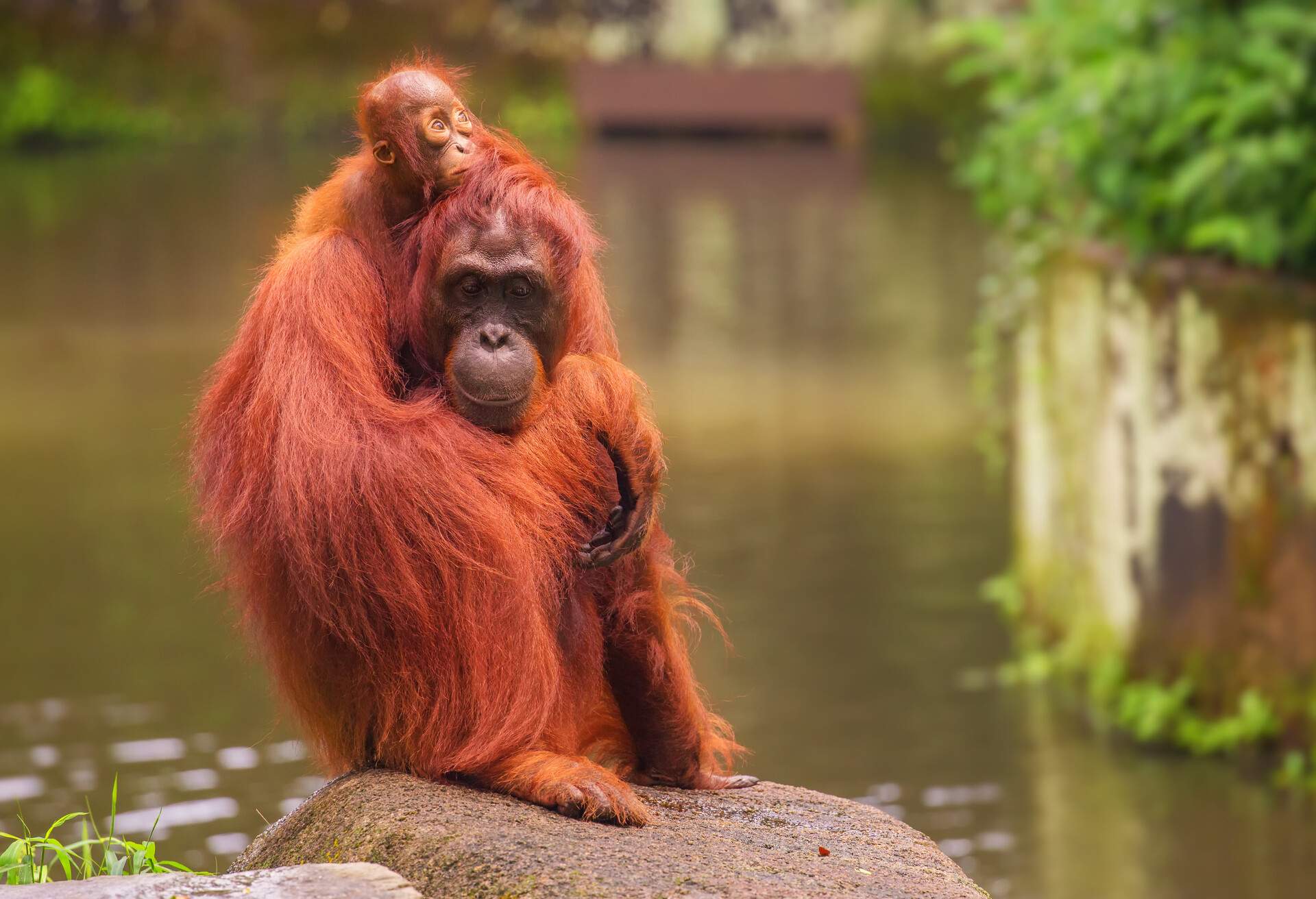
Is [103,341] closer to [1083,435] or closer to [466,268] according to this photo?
[1083,435]

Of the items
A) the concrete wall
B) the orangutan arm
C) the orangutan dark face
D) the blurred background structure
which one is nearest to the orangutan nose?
the orangutan dark face

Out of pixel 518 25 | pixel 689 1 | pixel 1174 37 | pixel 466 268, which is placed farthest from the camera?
pixel 518 25

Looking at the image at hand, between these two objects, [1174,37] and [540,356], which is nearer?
[540,356]

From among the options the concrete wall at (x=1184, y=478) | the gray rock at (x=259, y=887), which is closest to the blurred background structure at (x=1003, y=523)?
the concrete wall at (x=1184, y=478)

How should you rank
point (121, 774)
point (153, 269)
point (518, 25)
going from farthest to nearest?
point (518, 25), point (153, 269), point (121, 774)

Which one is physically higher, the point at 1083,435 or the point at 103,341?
the point at 103,341

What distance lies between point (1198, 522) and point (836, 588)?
175 centimetres

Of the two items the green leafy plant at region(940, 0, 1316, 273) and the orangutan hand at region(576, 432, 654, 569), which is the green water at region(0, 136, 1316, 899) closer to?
the orangutan hand at region(576, 432, 654, 569)

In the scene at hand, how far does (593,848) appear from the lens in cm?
218

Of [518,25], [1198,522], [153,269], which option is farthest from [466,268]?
[518,25]

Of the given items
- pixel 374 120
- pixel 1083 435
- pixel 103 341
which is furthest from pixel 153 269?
pixel 374 120

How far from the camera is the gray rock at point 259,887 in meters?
2.10

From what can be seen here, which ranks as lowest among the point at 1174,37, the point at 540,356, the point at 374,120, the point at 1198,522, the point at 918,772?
the point at 918,772

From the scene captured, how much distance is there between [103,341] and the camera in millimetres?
10375
